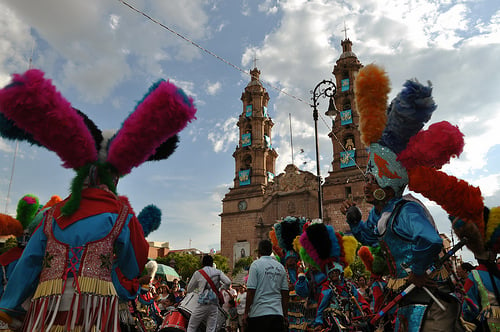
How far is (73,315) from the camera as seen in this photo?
228cm

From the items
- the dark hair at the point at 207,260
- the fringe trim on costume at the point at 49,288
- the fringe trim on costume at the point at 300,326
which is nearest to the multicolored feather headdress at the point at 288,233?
the fringe trim on costume at the point at 300,326

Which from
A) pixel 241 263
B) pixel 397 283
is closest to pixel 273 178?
pixel 241 263

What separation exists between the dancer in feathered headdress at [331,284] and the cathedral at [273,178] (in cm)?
3112

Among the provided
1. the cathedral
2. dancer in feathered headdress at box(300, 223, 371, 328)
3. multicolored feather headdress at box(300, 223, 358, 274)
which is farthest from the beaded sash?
the cathedral

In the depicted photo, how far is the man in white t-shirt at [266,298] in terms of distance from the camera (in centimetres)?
448

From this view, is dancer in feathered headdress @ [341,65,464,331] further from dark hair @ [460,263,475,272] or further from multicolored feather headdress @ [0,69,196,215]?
dark hair @ [460,263,475,272]

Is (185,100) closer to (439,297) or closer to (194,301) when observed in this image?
(439,297)

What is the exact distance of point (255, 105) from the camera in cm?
4828

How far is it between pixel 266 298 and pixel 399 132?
2.65 m

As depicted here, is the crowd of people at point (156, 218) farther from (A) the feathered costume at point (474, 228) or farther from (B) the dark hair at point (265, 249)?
(B) the dark hair at point (265, 249)

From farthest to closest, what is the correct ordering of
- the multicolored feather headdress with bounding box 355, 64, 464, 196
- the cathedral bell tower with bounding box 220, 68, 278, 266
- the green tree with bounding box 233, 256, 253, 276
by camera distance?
the cathedral bell tower with bounding box 220, 68, 278, 266
the green tree with bounding box 233, 256, 253, 276
the multicolored feather headdress with bounding box 355, 64, 464, 196

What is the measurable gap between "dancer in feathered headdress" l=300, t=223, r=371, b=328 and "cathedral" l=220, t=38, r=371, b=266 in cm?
3112

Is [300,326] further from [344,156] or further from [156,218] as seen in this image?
[344,156]

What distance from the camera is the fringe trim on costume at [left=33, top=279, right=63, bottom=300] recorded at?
7.61 feet
